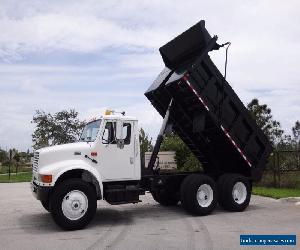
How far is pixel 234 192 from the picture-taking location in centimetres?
1214

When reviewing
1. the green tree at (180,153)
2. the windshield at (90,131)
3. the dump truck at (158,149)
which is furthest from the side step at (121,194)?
the green tree at (180,153)

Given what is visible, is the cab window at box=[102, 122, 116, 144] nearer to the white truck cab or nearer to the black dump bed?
the white truck cab

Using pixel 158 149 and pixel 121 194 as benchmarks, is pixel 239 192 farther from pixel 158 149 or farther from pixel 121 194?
pixel 121 194

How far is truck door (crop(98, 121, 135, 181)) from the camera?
10.4 metres

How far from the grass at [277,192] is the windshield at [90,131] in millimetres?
6869

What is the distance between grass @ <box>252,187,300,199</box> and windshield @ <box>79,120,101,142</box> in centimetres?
687

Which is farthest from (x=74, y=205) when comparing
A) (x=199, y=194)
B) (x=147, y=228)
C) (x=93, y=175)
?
(x=199, y=194)

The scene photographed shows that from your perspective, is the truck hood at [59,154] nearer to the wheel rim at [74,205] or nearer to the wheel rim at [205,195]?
the wheel rim at [74,205]

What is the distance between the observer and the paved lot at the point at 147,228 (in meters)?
8.14

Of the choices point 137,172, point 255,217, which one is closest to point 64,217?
point 137,172

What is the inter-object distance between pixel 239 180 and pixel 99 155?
4.11m

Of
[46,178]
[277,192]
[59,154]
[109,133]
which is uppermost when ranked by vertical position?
[109,133]

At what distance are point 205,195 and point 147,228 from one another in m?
2.42

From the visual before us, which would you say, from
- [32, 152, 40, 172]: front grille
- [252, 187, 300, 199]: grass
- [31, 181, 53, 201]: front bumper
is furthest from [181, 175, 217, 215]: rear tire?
[252, 187, 300, 199]: grass
